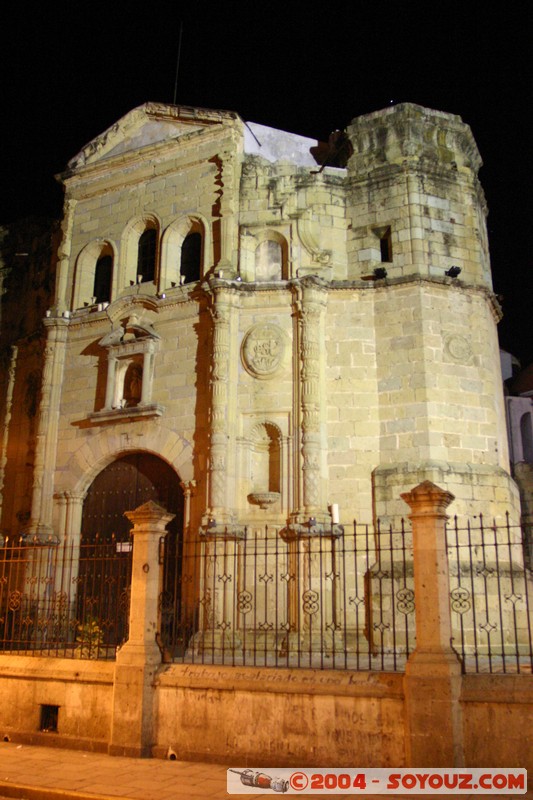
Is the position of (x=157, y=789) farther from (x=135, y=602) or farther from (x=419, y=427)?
(x=419, y=427)

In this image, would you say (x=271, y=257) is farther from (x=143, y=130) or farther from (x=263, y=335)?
(x=143, y=130)

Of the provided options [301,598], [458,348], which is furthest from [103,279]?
[301,598]

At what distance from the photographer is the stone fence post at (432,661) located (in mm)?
7754

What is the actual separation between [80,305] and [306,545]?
8.47 metres

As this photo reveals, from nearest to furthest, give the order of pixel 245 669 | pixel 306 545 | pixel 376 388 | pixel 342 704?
pixel 342 704 < pixel 245 669 < pixel 306 545 < pixel 376 388

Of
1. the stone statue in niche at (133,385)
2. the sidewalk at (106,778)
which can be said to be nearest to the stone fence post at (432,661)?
the sidewalk at (106,778)

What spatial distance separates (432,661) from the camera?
8023 millimetres

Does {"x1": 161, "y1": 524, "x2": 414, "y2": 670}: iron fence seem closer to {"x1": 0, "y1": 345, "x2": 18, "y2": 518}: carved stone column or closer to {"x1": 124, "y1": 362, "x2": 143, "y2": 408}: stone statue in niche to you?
{"x1": 124, "y1": 362, "x2": 143, "y2": 408}: stone statue in niche

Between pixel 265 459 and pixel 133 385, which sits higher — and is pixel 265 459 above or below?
below

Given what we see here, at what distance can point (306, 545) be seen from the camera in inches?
549

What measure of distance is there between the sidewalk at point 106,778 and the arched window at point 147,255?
1128 centimetres

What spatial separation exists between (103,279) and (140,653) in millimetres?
11330

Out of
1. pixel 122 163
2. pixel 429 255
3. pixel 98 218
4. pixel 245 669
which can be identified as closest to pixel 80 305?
pixel 98 218

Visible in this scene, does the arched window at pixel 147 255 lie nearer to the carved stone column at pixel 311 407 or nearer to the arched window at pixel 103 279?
the arched window at pixel 103 279
